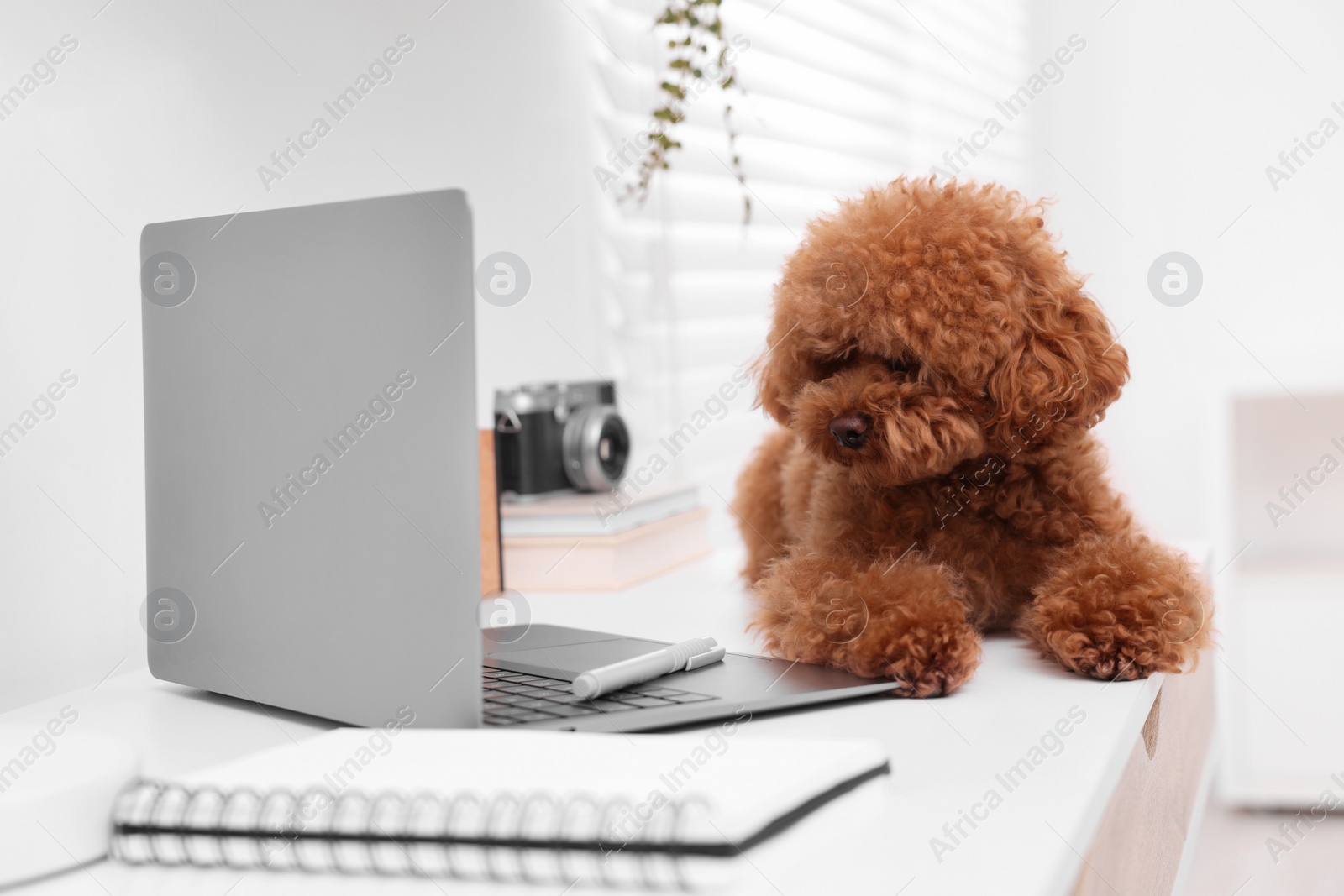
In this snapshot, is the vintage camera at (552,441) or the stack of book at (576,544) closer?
the stack of book at (576,544)

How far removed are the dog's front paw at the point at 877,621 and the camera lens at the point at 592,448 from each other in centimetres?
61

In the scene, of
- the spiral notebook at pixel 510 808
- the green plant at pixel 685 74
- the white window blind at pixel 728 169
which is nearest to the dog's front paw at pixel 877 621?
the spiral notebook at pixel 510 808

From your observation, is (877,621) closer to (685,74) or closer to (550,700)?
(550,700)

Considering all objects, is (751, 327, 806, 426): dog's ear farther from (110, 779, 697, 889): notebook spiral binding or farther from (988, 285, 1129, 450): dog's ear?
(110, 779, 697, 889): notebook spiral binding

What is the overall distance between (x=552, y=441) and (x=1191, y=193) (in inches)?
78.5

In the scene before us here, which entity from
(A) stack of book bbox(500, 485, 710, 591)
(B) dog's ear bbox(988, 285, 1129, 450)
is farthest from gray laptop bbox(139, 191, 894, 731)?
(A) stack of book bbox(500, 485, 710, 591)

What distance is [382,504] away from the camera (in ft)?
2.26

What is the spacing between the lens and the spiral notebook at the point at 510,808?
0.48 metres

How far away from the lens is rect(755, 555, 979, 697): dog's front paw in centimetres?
81

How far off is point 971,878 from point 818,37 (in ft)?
7.22

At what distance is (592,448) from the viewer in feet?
5.01

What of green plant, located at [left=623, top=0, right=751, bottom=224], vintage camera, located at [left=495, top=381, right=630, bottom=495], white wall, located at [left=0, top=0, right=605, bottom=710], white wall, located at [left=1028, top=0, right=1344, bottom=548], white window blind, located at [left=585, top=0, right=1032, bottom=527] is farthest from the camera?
white wall, located at [left=1028, top=0, right=1344, bottom=548]

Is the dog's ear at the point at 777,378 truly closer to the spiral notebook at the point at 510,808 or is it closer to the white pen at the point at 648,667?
the white pen at the point at 648,667

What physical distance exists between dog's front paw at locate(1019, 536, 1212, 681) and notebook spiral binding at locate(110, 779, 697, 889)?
1.64 ft
